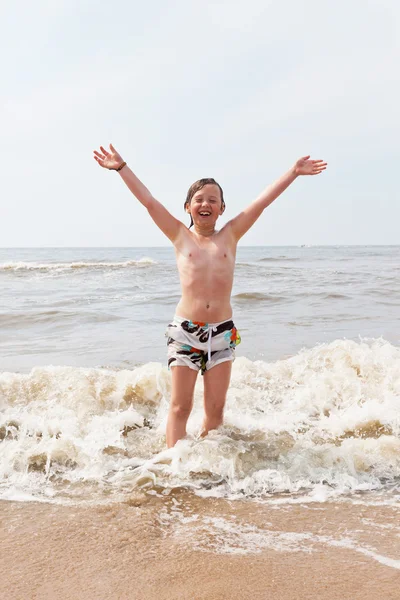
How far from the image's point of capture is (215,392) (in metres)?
3.56

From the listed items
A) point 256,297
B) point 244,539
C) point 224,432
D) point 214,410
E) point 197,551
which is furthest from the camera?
point 256,297

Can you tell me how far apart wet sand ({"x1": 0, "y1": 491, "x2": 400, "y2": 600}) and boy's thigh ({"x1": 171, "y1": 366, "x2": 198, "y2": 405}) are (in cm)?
73

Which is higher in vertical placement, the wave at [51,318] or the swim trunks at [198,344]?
the swim trunks at [198,344]

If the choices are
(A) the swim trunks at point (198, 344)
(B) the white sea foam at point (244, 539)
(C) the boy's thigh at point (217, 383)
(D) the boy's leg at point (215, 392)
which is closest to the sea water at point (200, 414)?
(D) the boy's leg at point (215, 392)

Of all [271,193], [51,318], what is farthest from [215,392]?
[51,318]

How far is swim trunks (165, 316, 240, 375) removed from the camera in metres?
3.48

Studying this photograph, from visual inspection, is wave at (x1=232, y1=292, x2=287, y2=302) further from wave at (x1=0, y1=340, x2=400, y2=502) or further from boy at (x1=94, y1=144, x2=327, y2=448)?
boy at (x1=94, y1=144, x2=327, y2=448)

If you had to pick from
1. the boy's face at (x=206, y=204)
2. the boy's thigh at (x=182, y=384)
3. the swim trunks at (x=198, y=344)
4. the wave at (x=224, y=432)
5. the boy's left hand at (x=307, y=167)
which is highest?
the boy's left hand at (x=307, y=167)

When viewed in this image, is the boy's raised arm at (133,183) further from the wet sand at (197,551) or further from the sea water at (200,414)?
the wet sand at (197,551)

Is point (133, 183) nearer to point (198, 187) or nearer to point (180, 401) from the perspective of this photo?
point (198, 187)

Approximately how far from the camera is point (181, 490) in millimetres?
2982

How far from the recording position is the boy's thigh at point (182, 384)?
137 inches

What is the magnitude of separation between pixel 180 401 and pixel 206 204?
128cm

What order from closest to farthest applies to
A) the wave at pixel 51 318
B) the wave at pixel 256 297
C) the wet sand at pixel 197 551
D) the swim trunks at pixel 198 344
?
the wet sand at pixel 197 551 → the swim trunks at pixel 198 344 → the wave at pixel 51 318 → the wave at pixel 256 297
